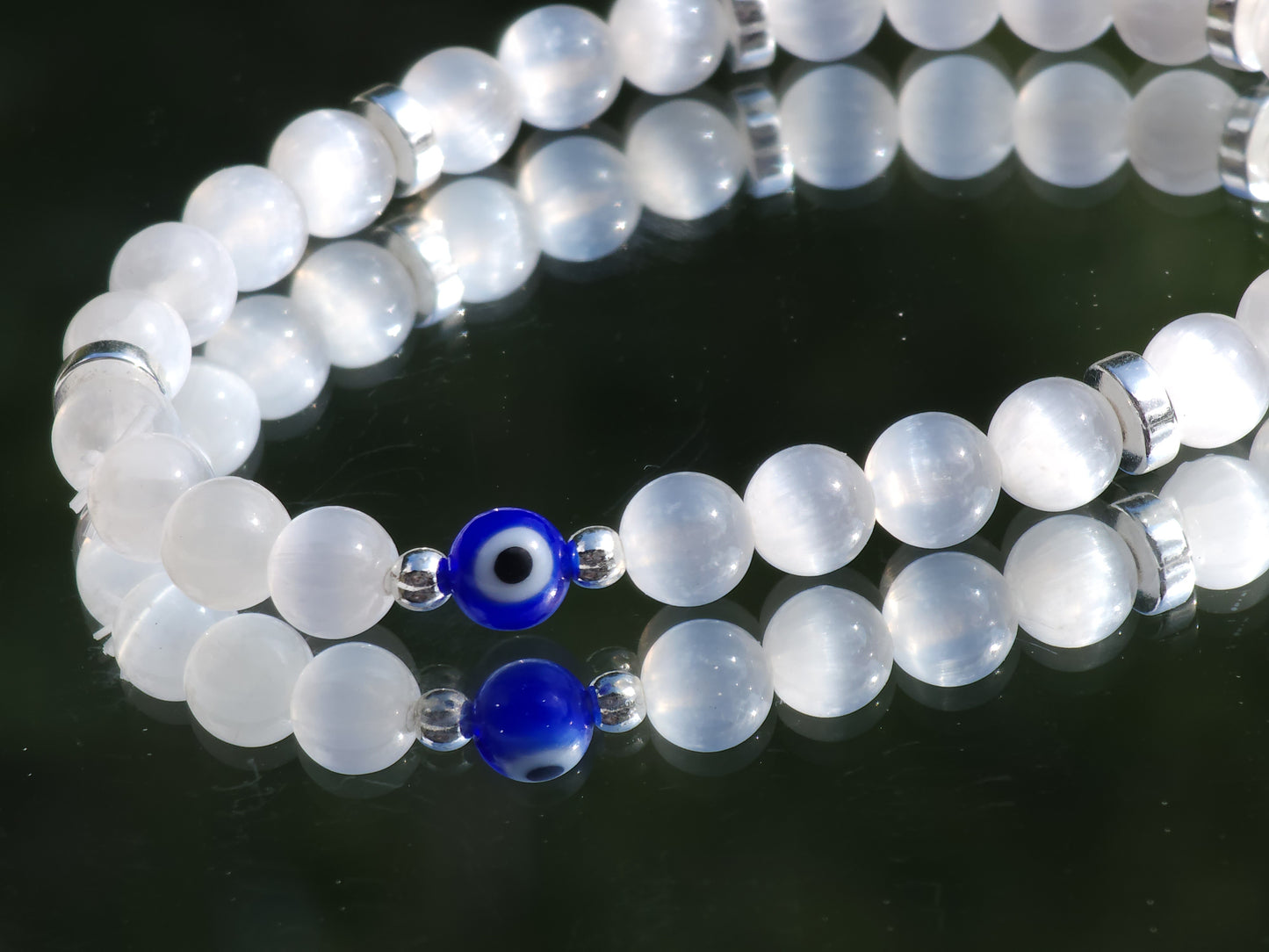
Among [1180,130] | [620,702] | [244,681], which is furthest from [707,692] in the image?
[1180,130]

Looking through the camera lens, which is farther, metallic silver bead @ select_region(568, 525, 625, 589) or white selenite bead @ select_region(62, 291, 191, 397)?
white selenite bead @ select_region(62, 291, 191, 397)

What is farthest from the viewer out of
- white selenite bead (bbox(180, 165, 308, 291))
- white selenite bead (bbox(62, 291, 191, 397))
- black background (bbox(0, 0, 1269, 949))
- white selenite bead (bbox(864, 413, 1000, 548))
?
white selenite bead (bbox(180, 165, 308, 291))

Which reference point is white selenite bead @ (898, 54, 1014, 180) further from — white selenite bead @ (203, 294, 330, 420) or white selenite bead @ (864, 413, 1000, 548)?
white selenite bead @ (203, 294, 330, 420)

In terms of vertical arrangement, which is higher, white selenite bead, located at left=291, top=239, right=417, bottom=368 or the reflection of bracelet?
white selenite bead, located at left=291, top=239, right=417, bottom=368

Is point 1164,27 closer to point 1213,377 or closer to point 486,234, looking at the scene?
point 1213,377

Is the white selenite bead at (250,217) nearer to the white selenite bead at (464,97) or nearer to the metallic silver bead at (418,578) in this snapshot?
the white selenite bead at (464,97)

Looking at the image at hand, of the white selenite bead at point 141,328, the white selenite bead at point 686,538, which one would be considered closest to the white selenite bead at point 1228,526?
the white selenite bead at point 686,538

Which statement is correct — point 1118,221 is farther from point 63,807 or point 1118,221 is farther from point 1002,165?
point 63,807

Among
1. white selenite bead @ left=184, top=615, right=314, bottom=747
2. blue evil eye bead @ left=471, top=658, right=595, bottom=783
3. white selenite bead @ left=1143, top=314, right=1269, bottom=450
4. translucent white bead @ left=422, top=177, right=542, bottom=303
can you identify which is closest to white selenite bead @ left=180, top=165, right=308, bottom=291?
translucent white bead @ left=422, top=177, right=542, bottom=303
